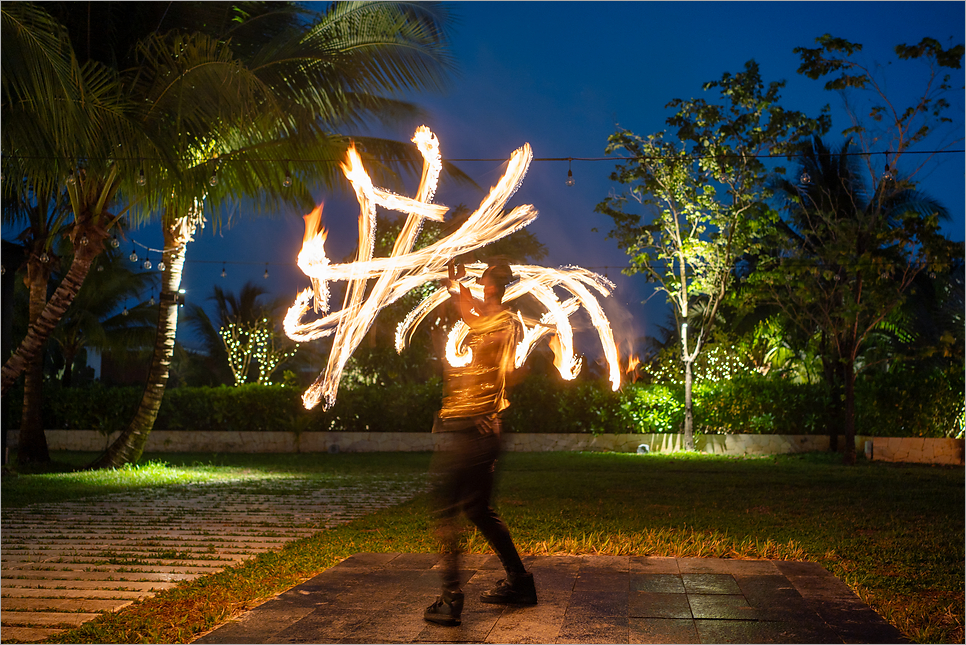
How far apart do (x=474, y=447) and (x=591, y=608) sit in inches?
47.0

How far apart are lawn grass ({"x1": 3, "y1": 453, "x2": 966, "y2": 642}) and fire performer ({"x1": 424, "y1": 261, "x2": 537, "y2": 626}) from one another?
1.37 m


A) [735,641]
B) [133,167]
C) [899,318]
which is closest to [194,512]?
[133,167]

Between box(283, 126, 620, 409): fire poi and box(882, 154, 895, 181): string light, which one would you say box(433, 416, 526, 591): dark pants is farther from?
box(882, 154, 895, 181): string light

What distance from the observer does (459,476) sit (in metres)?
4.39

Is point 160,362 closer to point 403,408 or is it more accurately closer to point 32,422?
point 32,422

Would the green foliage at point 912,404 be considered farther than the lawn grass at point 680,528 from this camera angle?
Yes

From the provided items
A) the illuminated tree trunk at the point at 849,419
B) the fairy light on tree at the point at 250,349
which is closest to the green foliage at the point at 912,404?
the illuminated tree trunk at the point at 849,419

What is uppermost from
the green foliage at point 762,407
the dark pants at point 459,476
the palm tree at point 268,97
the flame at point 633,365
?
the palm tree at point 268,97

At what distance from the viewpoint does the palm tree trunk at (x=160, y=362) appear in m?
14.9

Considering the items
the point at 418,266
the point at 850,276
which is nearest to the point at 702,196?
the point at 850,276

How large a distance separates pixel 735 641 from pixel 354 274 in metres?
6.15

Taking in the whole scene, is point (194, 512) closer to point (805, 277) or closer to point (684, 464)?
point (684, 464)

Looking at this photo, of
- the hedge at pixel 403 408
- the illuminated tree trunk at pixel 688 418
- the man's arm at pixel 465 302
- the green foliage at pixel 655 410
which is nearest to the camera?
the man's arm at pixel 465 302

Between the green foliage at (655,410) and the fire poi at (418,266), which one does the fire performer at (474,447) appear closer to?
the fire poi at (418,266)
